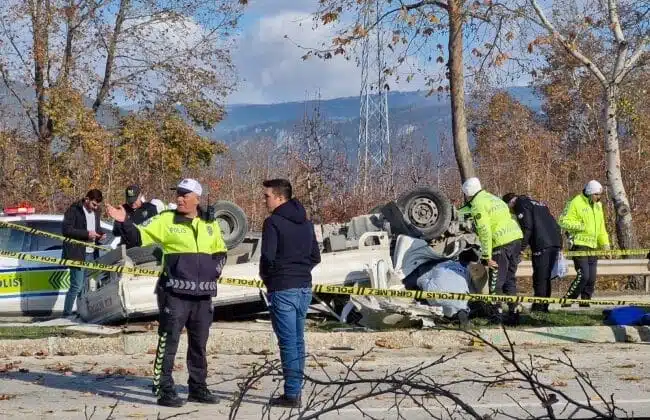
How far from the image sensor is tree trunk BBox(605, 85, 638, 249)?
695 inches

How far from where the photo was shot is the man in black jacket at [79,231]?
1307 centimetres

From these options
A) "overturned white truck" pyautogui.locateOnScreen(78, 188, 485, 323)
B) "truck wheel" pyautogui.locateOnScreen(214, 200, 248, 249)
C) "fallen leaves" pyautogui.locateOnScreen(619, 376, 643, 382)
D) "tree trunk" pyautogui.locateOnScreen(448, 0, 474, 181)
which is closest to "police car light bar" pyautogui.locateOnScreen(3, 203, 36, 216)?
"overturned white truck" pyautogui.locateOnScreen(78, 188, 485, 323)

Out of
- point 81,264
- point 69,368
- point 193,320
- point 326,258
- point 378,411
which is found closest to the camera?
point 378,411

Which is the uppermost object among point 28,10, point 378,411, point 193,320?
point 28,10

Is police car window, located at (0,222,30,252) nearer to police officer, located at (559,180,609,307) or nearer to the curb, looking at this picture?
the curb

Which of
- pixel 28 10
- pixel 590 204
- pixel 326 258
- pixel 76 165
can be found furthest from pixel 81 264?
pixel 28 10

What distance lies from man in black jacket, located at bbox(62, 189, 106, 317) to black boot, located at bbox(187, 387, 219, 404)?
18.2ft

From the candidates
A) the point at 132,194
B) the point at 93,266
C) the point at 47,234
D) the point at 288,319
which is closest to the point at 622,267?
the point at 132,194

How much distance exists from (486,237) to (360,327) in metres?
1.67

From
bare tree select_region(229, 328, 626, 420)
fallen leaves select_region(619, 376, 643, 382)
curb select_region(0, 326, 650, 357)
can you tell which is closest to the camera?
bare tree select_region(229, 328, 626, 420)

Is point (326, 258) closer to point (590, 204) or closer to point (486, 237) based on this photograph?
point (486, 237)

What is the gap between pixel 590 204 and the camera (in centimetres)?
1274

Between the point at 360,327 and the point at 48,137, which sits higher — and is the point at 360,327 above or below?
below

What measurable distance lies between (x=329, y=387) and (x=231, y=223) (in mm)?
6507
